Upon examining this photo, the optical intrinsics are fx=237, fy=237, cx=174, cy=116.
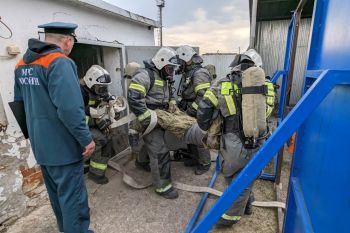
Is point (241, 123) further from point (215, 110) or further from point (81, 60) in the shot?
point (81, 60)

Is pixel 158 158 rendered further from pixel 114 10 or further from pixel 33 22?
pixel 114 10

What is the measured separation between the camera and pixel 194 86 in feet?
13.4

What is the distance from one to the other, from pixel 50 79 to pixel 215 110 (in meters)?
1.69

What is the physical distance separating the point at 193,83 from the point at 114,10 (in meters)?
2.24

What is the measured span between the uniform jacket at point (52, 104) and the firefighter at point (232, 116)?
4.37 ft

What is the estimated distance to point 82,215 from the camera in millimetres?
2496

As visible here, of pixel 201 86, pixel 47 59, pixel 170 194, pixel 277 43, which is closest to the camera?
pixel 47 59

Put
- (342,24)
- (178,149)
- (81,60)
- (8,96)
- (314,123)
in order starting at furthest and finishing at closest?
1. (81,60)
2. (178,149)
3. (8,96)
4. (314,123)
5. (342,24)

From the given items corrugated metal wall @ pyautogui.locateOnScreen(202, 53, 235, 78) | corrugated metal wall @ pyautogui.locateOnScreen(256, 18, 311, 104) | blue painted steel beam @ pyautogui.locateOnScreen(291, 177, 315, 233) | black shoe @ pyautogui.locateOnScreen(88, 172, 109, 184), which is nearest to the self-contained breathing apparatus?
blue painted steel beam @ pyautogui.locateOnScreen(291, 177, 315, 233)

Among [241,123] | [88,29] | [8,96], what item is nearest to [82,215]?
[8,96]

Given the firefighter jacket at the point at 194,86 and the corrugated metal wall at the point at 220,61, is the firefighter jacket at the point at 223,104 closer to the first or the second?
the firefighter jacket at the point at 194,86

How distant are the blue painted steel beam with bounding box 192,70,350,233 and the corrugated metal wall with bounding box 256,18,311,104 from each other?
22.2 ft

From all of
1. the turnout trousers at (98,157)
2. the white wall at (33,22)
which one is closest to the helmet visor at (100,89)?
the turnout trousers at (98,157)

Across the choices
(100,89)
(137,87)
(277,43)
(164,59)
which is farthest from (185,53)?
(277,43)
